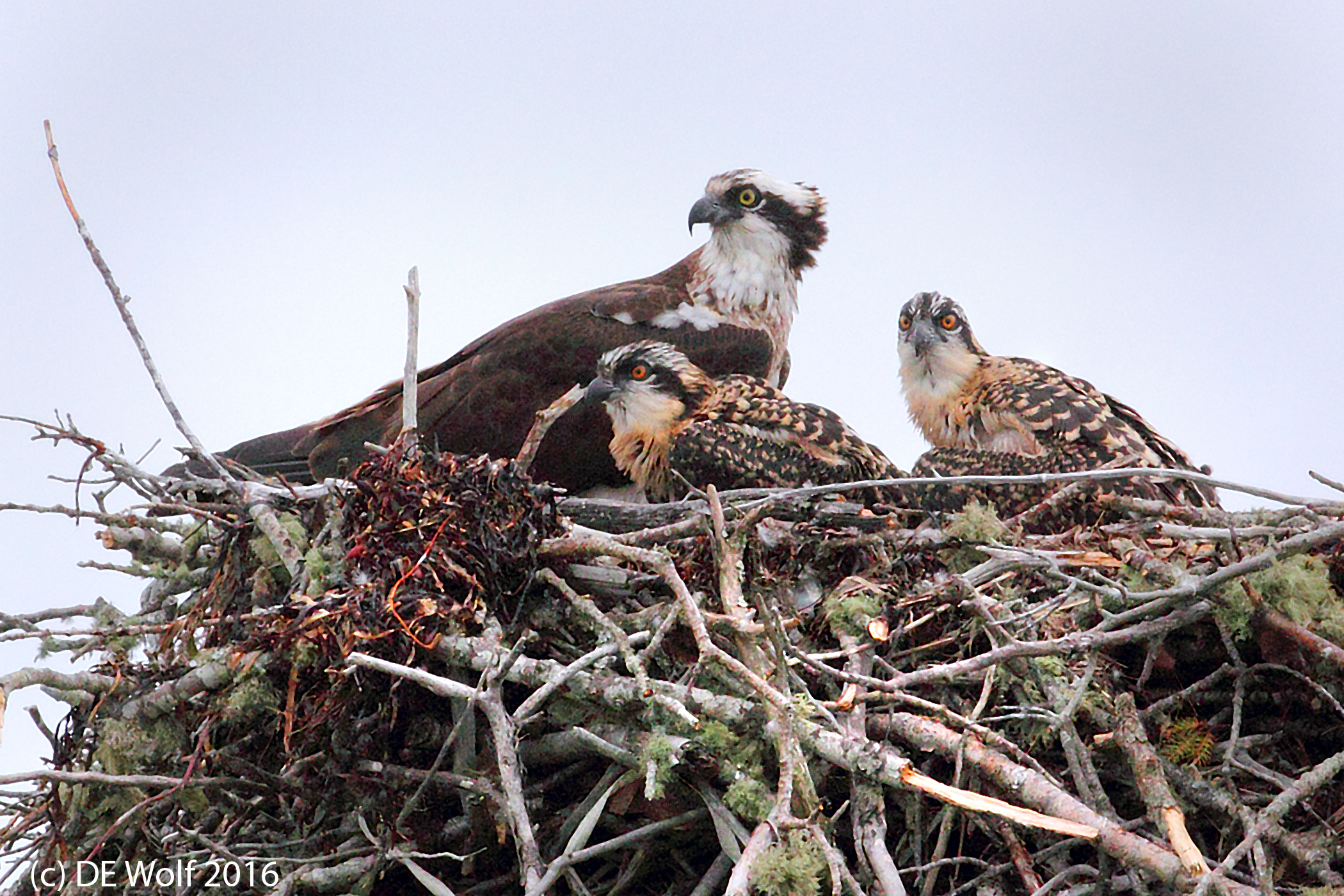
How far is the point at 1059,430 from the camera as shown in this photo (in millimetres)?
4672

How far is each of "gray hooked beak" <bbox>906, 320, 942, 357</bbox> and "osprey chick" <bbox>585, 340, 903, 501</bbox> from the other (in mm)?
626

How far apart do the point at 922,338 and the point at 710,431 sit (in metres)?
1.09

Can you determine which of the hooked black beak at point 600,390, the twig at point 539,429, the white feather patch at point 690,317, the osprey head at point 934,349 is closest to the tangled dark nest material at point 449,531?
the twig at point 539,429

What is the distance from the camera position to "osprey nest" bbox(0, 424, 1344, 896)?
305 centimetres

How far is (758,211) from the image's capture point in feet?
18.5

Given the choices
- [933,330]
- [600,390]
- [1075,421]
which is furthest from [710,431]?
[1075,421]

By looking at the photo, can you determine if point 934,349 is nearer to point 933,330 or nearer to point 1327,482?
point 933,330

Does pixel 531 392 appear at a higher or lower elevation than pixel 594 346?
lower

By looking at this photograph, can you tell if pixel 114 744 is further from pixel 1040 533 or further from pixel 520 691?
pixel 1040 533

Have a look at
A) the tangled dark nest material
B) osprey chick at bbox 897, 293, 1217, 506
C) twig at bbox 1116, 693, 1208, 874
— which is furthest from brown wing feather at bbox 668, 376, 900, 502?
twig at bbox 1116, 693, 1208, 874

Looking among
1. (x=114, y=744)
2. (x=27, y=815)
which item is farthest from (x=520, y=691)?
(x=27, y=815)

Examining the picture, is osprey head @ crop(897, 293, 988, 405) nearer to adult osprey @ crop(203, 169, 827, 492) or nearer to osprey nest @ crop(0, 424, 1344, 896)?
adult osprey @ crop(203, 169, 827, 492)

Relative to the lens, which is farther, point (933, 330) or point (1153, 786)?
point (933, 330)

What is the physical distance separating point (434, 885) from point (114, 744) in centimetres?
101
